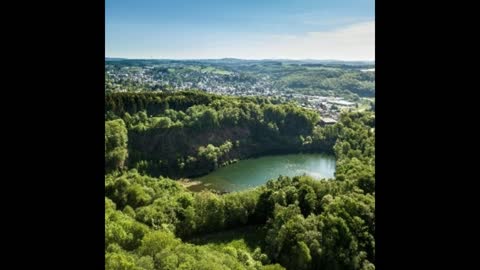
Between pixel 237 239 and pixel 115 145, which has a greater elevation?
pixel 115 145

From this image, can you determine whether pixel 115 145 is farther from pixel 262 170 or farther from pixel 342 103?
pixel 342 103

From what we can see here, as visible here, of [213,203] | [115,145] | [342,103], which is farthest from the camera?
[342,103]

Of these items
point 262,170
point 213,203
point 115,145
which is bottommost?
point 262,170

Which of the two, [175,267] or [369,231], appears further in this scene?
[369,231]

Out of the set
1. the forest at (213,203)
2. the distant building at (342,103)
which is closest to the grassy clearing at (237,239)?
the forest at (213,203)

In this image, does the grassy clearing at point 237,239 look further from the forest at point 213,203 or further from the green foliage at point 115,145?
the green foliage at point 115,145

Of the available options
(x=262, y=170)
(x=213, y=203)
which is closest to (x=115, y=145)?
(x=262, y=170)
